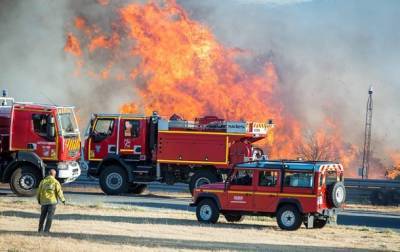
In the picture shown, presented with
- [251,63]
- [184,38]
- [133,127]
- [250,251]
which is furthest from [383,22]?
[250,251]

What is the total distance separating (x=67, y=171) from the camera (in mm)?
33156

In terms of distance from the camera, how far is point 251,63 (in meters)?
60.3

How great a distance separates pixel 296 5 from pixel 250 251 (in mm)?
51535

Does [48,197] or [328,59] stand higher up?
[328,59]

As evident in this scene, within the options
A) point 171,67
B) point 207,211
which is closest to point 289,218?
point 207,211

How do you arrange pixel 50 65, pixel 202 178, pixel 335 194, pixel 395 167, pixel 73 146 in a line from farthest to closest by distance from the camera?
pixel 395 167 → pixel 50 65 → pixel 202 178 → pixel 73 146 → pixel 335 194

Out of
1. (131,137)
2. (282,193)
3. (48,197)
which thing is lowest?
(48,197)

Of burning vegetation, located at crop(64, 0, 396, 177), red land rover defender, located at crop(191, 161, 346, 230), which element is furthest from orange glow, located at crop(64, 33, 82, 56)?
red land rover defender, located at crop(191, 161, 346, 230)

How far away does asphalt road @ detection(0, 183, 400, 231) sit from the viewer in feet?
96.4

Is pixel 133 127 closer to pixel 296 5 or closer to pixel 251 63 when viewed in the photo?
pixel 251 63

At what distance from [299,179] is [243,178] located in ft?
5.88

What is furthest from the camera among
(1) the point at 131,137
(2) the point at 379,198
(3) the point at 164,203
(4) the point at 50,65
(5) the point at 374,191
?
(4) the point at 50,65

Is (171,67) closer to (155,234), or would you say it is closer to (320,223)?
(320,223)

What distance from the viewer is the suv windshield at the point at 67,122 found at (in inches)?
1302
